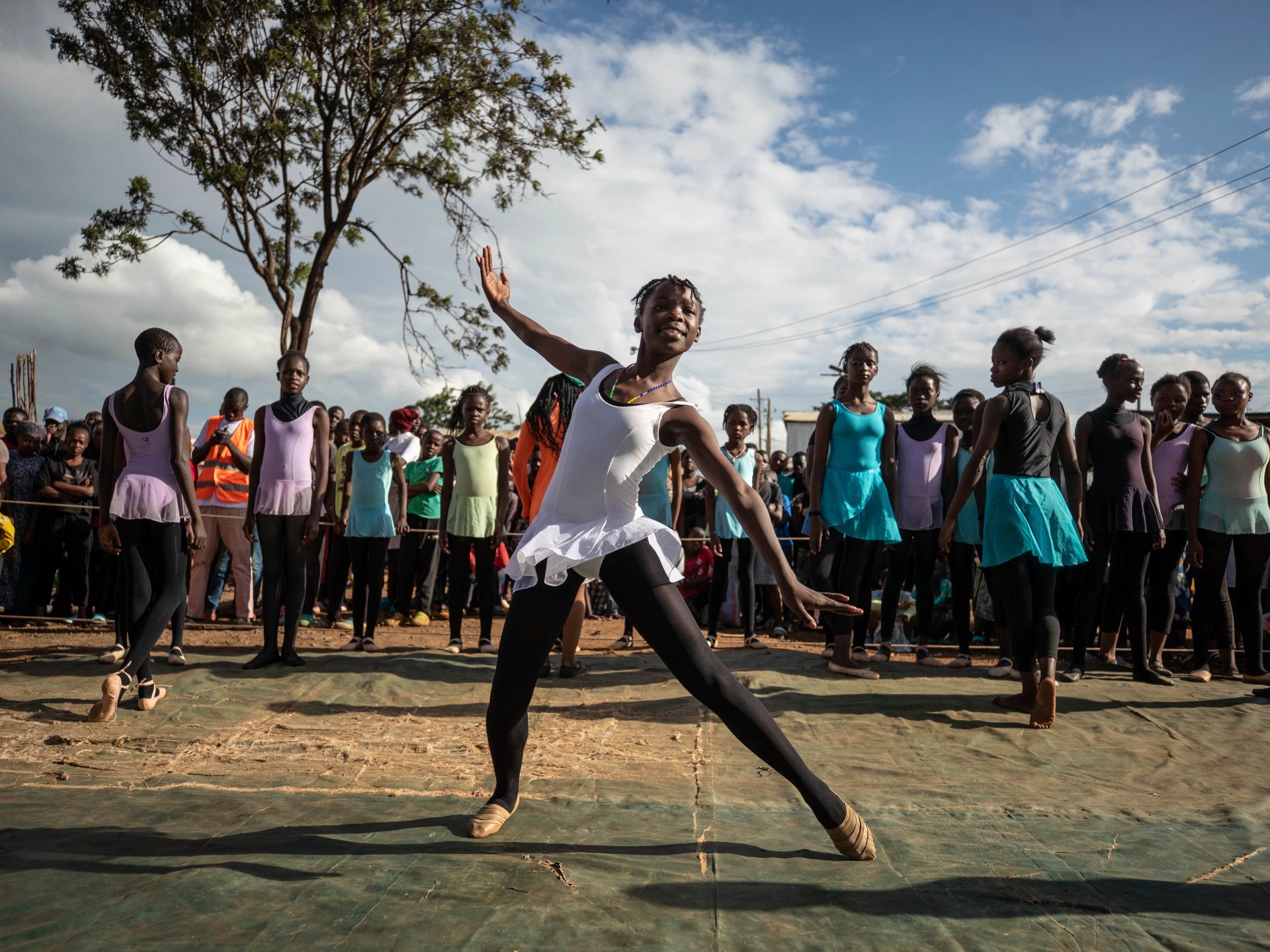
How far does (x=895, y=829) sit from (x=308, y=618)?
7.08 meters

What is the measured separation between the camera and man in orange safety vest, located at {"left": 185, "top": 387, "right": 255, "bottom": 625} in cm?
813

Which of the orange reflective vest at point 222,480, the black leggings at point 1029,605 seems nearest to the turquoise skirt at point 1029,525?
the black leggings at point 1029,605

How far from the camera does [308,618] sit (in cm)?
886

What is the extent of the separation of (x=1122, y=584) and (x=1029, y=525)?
1.63m

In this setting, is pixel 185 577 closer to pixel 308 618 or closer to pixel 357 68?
pixel 308 618

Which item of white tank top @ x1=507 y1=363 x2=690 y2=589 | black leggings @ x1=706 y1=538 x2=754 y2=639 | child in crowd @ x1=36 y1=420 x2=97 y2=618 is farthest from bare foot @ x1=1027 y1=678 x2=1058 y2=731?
child in crowd @ x1=36 y1=420 x2=97 y2=618

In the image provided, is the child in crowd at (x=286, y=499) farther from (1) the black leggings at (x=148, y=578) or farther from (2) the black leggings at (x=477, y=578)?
(2) the black leggings at (x=477, y=578)

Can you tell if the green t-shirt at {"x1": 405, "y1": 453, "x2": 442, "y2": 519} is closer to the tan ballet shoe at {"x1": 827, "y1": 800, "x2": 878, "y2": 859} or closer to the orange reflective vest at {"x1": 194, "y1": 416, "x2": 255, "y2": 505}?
the orange reflective vest at {"x1": 194, "y1": 416, "x2": 255, "y2": 505}

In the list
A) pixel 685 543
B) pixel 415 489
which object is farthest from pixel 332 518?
pixel 685 543

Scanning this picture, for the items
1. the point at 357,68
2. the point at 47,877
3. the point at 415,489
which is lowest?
the point at 47,877

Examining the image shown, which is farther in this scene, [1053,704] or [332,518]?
[332,518]

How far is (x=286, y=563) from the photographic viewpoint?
→ 20.0 feet

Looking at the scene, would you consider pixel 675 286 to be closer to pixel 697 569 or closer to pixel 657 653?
pixel 657 653

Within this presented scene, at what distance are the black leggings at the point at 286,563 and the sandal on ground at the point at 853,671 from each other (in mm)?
3660
